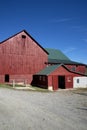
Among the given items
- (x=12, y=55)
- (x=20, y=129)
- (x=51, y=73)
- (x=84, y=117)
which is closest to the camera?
(x=20, y=129)

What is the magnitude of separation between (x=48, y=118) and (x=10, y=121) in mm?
2395

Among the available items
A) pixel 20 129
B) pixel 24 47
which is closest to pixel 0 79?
pixel 24 47

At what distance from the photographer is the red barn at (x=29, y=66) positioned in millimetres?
39031

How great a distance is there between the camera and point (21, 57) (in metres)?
41.9

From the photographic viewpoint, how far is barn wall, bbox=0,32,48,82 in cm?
4022

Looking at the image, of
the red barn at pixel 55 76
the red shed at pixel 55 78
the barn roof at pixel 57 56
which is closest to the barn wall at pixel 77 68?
the barn roof at pixel 57 56

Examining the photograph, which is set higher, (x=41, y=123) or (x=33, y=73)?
(x=33, y=73)

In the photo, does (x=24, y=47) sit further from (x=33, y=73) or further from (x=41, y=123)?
(x=41, y=123)

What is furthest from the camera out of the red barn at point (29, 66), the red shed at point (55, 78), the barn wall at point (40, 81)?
the red barn at point (29, 66)

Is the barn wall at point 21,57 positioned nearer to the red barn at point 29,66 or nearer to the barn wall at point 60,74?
the red barn at point 29,66

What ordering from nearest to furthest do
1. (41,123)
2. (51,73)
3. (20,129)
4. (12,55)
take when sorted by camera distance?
(20,129), (41,123), (51,73), (12,55)

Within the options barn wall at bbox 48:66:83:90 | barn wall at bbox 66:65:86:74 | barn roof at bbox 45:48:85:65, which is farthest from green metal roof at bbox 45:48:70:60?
barn wall at bbox 48:66:83:90

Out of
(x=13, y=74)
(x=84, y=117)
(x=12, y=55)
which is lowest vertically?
(x=84, y=117)

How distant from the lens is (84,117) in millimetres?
12828
